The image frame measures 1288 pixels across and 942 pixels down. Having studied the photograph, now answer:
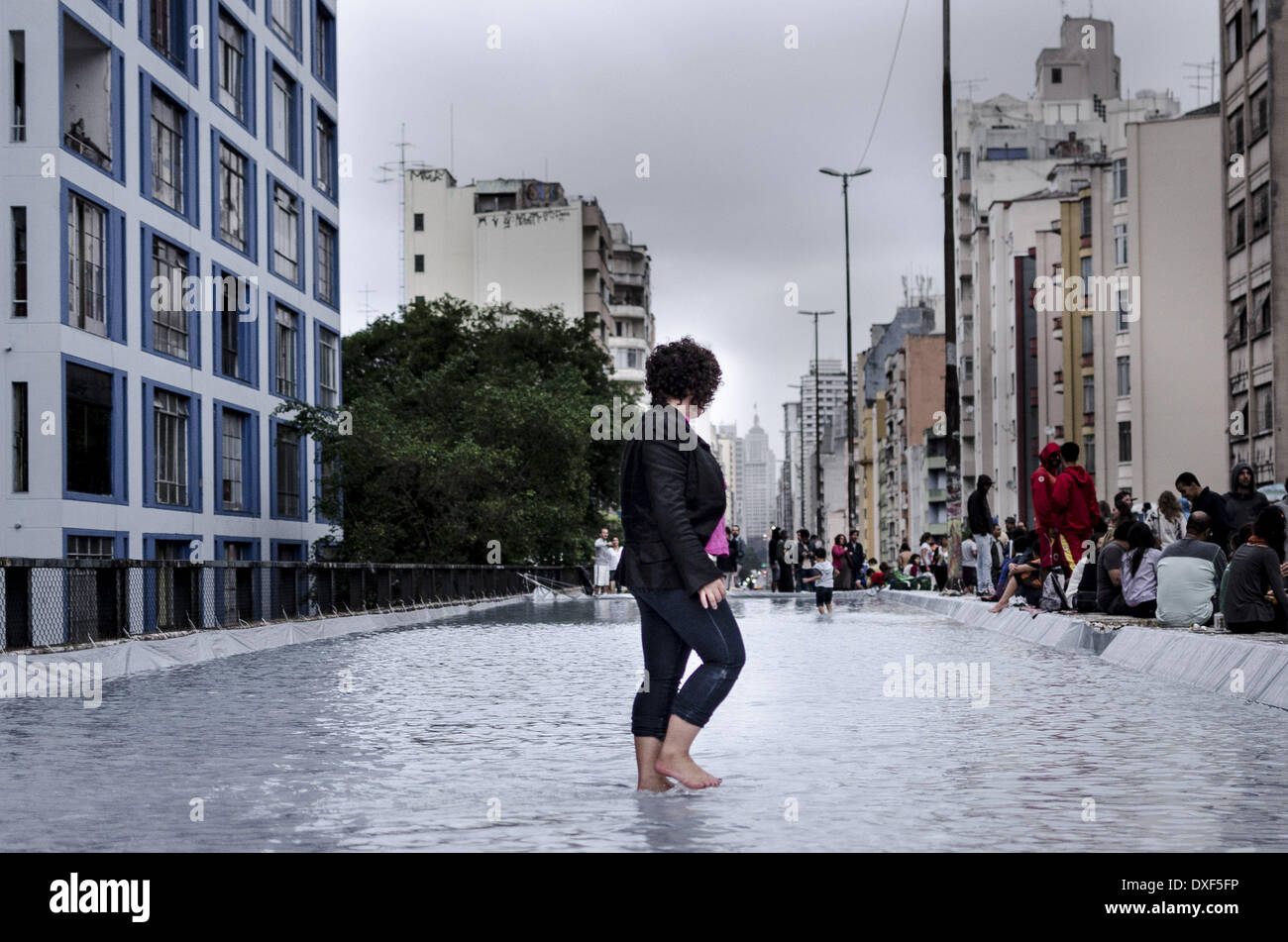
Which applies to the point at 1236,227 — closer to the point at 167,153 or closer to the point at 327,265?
the point at 327,265

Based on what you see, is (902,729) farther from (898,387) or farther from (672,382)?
(898,387)

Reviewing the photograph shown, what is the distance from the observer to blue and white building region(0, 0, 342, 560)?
31.6 m

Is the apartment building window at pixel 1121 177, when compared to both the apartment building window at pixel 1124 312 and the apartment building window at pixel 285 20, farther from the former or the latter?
the apartment building window at pixel 285 20

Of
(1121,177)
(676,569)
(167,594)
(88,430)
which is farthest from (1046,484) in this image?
(1121,177)

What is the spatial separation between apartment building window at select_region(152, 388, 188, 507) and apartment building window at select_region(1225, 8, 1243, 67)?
3021 centimetres

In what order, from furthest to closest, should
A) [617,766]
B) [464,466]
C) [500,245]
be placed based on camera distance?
[500,245]
[464,466]
[617,766]

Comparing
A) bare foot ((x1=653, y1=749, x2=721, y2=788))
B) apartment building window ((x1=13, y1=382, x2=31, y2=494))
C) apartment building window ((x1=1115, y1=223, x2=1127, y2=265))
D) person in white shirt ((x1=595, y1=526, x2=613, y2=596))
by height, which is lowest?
person in white shirt ((x1=595, y1=526, x2=613, y2=596))

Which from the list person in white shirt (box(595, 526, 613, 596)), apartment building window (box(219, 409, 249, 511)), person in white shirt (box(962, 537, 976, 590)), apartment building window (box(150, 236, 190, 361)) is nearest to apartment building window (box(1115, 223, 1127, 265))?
person in white shirt (box(595, 526, 613, 596))

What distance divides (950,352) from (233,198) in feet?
61.0

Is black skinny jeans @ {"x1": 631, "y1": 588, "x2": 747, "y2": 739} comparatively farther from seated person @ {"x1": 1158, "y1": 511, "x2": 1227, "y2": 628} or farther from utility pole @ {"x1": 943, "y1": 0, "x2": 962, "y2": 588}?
utility pole @ {"x1": 943, "y1": 0, "x2": 962, "y2": 588}

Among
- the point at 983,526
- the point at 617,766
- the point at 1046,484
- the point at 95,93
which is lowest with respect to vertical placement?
the point at 617,766

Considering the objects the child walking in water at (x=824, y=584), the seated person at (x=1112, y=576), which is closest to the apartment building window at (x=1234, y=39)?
the child walking in water at (x=824, y=584)

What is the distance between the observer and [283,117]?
157 feet
